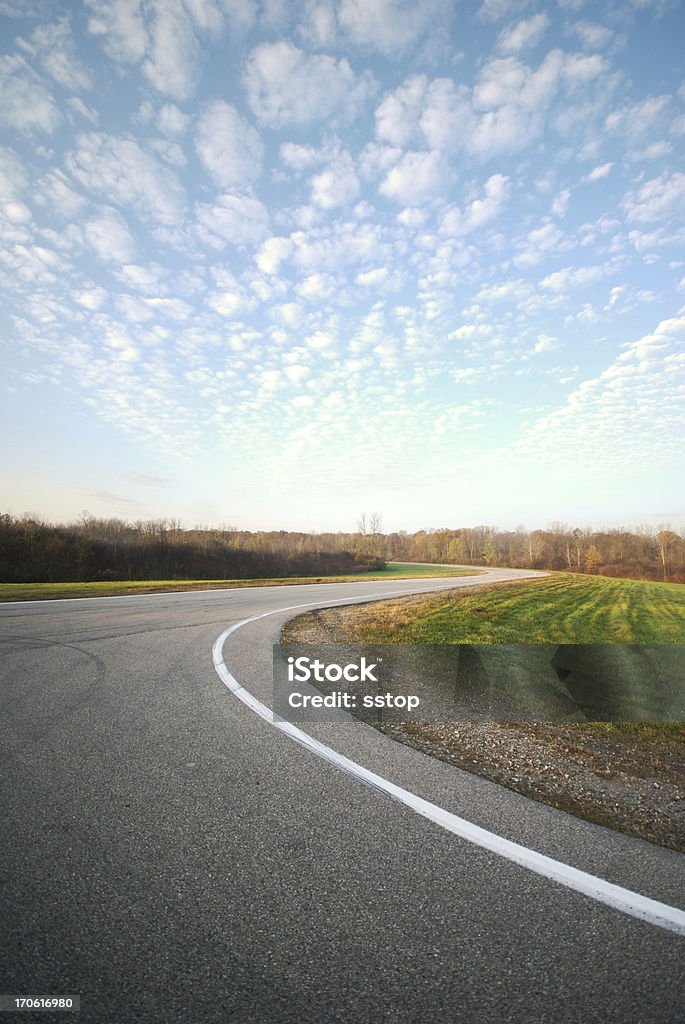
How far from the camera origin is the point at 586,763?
14.8 ft

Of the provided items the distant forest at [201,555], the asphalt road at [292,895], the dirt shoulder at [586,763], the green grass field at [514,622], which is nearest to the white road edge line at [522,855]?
the asphalt road at [292,895]

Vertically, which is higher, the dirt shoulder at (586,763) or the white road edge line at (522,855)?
the white road edge line at (522,855)

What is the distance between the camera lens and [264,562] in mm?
52250

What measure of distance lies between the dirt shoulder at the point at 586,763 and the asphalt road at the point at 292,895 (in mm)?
301

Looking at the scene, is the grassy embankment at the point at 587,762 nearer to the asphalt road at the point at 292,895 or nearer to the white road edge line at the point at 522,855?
the asphalt road at the point at 292,895

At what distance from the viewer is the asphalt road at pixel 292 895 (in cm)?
196

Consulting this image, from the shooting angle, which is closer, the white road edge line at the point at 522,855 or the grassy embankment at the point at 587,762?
the white road edge line at the point at 522,855

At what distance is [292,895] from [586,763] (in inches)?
128

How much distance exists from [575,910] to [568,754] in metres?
2.59

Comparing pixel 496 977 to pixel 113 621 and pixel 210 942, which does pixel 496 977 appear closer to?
pixel 210 942

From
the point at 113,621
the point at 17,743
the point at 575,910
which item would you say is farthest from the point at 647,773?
the point at 113,621

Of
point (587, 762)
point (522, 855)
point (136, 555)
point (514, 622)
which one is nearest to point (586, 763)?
point (587, 762)

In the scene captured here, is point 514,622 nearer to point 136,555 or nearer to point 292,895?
point 292,895

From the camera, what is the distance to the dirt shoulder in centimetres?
353
